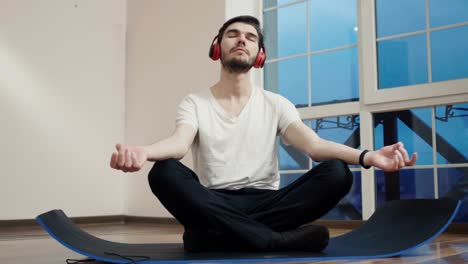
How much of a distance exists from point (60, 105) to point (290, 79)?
172cm

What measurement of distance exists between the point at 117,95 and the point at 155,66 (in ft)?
1.38

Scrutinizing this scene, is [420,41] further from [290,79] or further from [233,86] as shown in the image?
[233,86]

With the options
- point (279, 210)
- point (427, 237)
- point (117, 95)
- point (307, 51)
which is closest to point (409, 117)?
point (307, 51)

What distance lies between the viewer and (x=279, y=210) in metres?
1.68

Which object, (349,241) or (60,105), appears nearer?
(349,241)

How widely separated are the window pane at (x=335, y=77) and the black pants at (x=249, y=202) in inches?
68.8

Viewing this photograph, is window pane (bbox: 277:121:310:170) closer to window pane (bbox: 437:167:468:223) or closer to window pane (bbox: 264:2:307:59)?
window pane (bbox: 264:2:307:59)

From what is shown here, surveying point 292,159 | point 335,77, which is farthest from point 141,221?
point 335,77

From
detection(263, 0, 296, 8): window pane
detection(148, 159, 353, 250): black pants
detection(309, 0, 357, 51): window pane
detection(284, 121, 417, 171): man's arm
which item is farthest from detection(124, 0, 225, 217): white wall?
detection(148, 159, 353, 250): black pants

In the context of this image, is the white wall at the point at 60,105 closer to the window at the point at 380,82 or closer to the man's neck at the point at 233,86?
the window at the point at 380,82

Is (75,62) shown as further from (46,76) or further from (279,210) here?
(279,210)

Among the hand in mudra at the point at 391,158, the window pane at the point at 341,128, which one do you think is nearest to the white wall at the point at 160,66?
the window pane at the point at 341,128

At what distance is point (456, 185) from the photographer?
2809mm

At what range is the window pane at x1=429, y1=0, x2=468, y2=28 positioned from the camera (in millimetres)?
2852
